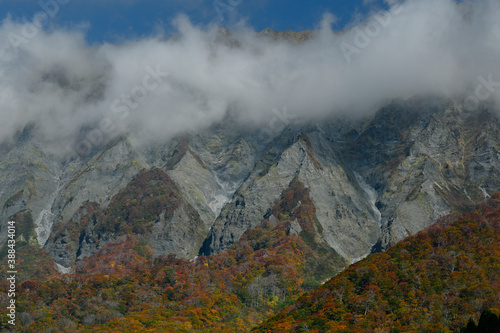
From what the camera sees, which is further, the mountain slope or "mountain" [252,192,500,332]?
the mountain slope

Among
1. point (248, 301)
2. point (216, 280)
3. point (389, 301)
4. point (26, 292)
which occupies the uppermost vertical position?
point (26, 292)

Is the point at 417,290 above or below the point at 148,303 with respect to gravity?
below

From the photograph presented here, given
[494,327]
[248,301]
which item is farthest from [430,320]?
[248,301]

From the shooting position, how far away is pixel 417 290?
426ft

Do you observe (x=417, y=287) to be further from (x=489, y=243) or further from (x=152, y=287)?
(x=152, y=287)

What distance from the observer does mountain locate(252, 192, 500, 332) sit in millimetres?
115938

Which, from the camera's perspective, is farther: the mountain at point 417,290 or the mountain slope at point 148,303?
the mountain slope at point 148,303

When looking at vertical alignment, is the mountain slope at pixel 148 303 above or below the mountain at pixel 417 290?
above

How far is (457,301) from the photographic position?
11819 cm

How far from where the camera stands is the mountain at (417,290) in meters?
116

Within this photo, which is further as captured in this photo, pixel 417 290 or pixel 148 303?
pixel 148 303

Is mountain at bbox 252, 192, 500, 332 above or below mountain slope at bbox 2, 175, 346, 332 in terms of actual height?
below

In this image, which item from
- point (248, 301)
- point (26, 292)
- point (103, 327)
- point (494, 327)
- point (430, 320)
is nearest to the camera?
point (494, 327)

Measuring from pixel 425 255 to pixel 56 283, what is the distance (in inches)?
5002
